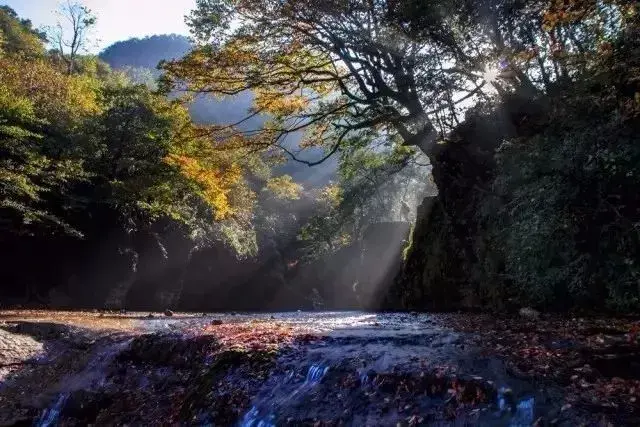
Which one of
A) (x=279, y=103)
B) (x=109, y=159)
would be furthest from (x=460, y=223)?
(x=109, y=159)

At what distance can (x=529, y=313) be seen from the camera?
38.1 feet

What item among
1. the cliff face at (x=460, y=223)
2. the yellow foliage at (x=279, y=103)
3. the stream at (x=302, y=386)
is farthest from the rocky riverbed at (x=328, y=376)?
the yellow foliage at (x=279, y=103)

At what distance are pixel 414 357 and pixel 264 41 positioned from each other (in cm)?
1234

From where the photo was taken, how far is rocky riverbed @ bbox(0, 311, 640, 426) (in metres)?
5.46

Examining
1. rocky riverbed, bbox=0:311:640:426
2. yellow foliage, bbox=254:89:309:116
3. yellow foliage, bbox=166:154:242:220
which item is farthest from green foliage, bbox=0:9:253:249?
rocky riverbed, bbox=0:311:640:426

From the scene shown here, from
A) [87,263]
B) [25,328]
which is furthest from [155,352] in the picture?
[87,263]

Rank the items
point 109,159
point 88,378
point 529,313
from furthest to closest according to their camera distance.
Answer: point 109,159
point 529,313
point 88,378

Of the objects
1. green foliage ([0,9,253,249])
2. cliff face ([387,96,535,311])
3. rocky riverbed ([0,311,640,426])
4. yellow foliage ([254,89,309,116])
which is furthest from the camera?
green foliage ([0,9,253,249])

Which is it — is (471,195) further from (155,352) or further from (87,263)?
(87,263)

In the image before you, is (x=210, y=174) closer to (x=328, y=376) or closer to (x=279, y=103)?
(x=279, y=103)

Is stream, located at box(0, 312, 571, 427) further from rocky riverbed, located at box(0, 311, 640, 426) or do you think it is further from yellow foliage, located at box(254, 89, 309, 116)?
yellow foliage, located at box(254, 89, 309, 116)

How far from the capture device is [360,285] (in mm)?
42312

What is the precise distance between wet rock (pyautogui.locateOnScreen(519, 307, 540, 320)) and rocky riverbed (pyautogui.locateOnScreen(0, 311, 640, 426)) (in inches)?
19.3

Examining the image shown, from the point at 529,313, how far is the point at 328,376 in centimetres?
701
